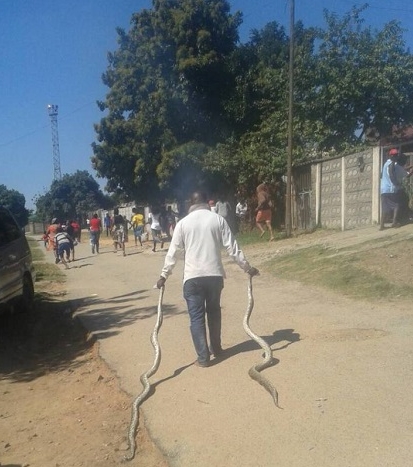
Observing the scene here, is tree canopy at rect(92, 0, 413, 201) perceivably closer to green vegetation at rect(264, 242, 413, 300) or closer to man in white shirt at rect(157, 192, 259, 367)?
green vegetation at rect(264, 242, 413, 300)

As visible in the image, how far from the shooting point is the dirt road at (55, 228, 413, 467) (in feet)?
13.7

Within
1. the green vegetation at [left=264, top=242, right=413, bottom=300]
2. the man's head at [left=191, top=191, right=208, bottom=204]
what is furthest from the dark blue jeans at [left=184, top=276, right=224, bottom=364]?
the green vegetation at [left=264, top=242, right=413, bottom=300]

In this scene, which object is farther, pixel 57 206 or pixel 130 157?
pixel 57 206

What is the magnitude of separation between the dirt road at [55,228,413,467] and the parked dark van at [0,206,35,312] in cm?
128

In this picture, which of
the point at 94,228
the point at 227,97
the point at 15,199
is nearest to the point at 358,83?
the point at 227,97

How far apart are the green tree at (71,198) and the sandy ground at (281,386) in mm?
62570

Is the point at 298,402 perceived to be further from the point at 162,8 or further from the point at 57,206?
the point at 57,206

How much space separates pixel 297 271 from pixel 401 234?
7.13 feet

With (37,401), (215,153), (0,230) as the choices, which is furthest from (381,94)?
(37,401)

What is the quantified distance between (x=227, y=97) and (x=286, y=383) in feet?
71.3

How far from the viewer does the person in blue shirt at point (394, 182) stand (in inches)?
501

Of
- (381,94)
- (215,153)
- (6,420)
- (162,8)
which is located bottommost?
(6,420)

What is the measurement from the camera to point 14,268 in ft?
32.8

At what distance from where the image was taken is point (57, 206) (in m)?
71.4
